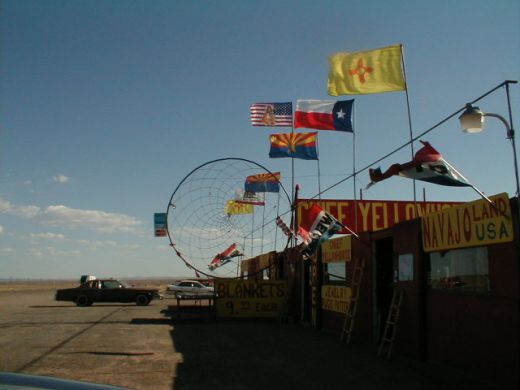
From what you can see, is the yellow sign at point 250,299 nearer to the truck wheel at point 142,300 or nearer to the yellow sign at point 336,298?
the yellow sign at point 336,298

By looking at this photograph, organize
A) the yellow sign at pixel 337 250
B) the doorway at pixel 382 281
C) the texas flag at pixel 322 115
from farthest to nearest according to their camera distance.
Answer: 1. the texas flag at pixel 322 115
2. the yellow sign at pixel 337 250
3. the doorway at pixel 382 281

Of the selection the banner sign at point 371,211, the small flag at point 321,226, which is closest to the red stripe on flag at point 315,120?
the small flag at point 321,226

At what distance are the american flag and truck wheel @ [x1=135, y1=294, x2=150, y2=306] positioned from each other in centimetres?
1631

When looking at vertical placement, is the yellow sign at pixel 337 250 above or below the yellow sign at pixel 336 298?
above

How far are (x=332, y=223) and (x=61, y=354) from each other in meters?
7.30

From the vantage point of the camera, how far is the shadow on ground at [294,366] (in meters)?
9.01

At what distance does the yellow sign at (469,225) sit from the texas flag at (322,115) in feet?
21.4

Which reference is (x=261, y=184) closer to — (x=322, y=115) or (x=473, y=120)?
(x=322, y=115)

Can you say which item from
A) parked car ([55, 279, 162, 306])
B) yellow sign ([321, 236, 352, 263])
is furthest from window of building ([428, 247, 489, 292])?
parked car ([55, 279, 162, 306])

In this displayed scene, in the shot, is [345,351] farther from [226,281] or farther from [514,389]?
[226,281]

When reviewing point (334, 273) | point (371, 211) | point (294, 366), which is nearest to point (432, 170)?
point (294, 366)

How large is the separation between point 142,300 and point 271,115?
16692mm

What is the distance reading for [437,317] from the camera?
1032cm

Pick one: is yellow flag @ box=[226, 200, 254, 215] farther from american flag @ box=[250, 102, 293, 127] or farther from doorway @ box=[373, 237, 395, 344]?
doorway @ box=[373, 237, 395, 344]
